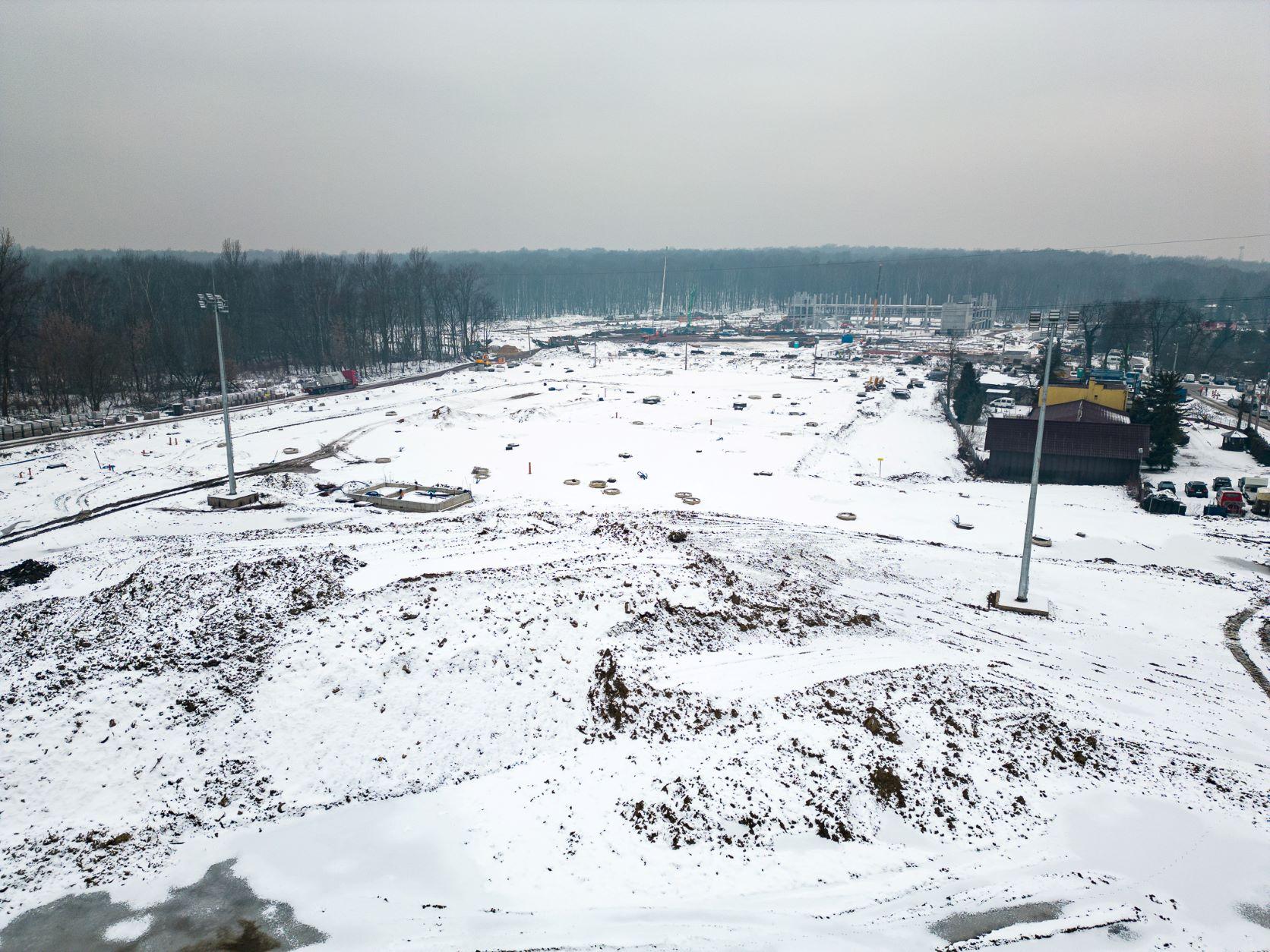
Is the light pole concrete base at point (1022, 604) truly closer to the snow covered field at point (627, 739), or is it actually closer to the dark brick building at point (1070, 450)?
the snow covered field at point (627, 739)

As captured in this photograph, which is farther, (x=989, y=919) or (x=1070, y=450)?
(x=1070, y=450)

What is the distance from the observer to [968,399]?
56.3 m

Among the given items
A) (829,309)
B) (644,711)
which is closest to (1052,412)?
(644,711)

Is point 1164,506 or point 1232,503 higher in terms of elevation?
point 1232,503

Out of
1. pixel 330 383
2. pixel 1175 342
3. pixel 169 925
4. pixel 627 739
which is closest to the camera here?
pixel 169 925

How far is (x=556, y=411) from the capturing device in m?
56.0

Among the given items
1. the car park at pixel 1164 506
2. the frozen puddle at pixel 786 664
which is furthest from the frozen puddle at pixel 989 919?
the car park at pixel 1164 506

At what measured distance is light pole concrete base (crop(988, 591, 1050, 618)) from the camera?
20469mm

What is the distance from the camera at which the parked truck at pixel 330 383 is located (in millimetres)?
66812

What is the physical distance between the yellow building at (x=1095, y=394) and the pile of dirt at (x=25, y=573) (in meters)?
52.3

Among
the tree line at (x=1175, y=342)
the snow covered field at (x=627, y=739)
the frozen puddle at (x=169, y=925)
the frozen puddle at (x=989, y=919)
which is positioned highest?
the tree line at (x=1175, y=342)

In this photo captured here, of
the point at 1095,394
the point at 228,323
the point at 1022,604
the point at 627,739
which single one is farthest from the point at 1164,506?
the point at 228,323

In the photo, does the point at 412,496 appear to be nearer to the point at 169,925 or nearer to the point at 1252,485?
the point at 169,925

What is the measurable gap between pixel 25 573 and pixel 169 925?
52.7 feet
